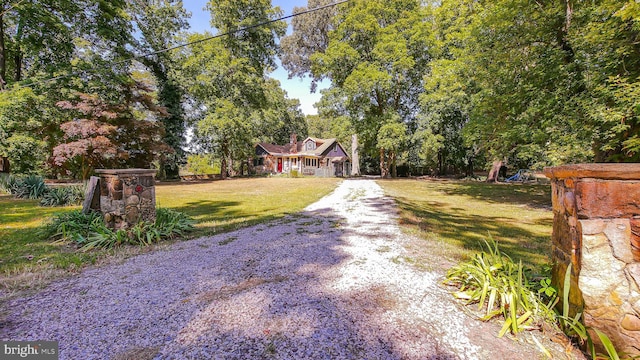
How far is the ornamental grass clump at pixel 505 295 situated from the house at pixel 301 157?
2807 centimetres

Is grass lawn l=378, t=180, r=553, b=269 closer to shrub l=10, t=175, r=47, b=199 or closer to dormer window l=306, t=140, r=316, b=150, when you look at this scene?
shrub l=10, t=175, r=47, b=199

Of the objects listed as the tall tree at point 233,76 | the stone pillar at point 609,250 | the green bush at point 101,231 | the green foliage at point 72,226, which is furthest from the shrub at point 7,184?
the stone pillar at point 609,250

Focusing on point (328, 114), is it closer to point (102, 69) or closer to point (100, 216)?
point (102, 69)

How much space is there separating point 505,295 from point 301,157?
29673 mm

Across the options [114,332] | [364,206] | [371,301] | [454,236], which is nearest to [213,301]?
[114,332]

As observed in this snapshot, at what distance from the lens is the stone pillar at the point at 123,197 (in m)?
4.47

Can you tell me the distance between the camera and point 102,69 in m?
12.3

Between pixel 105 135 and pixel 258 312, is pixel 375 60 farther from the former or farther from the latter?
pixel 258 312

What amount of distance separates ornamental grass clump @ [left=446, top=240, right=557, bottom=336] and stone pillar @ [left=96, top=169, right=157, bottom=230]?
5017mm

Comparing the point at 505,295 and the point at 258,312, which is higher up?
the point at 505,295

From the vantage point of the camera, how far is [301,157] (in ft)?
103

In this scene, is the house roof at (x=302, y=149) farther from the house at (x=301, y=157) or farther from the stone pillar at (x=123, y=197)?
the stone pillar at (x=123, y=197)

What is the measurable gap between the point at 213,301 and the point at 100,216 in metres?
4.04

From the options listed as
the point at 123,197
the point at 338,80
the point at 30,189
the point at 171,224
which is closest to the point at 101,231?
the point at 123,197
